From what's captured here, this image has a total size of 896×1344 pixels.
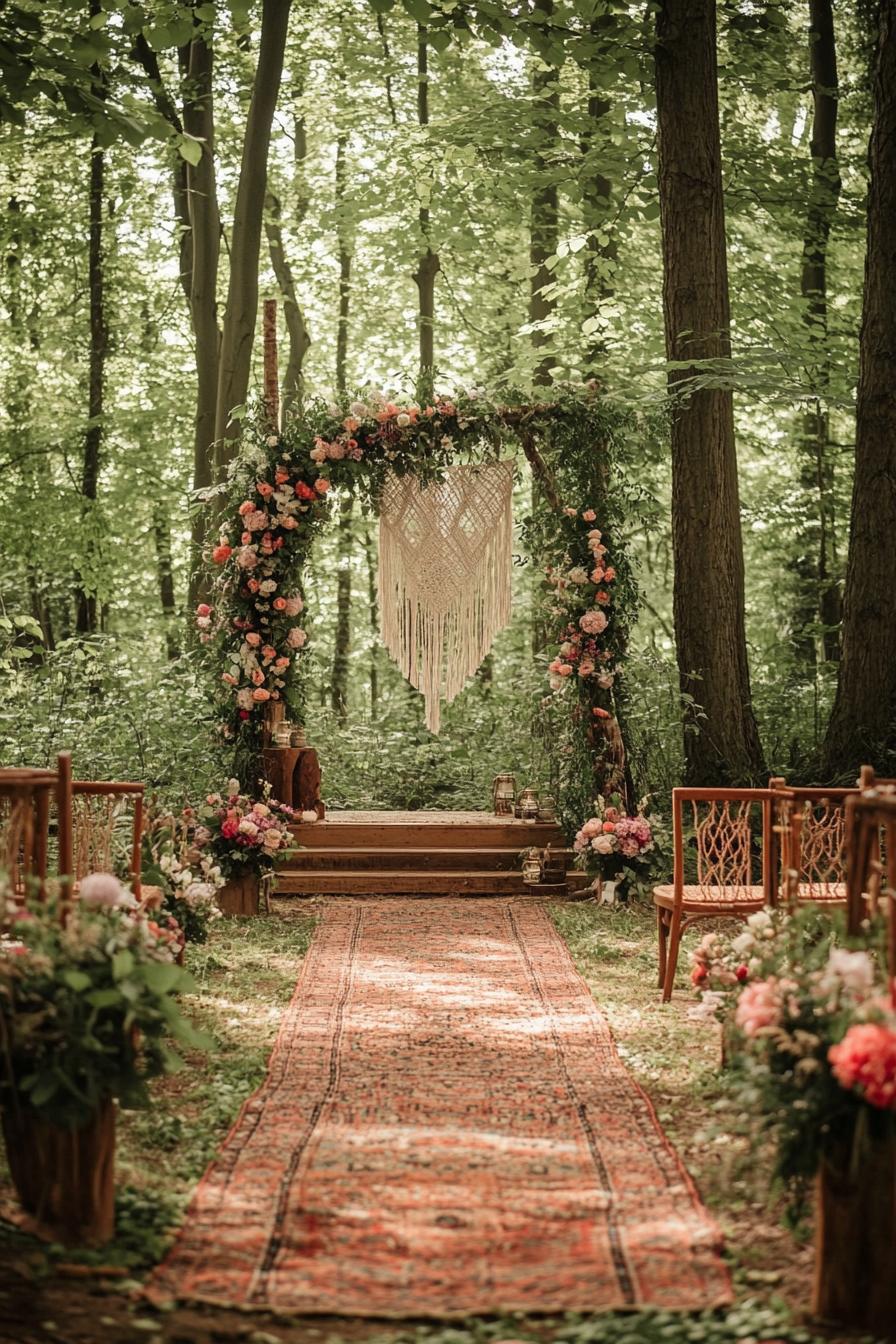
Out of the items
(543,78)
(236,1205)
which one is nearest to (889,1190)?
(236,1205)

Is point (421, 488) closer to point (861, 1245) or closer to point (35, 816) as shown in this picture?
point (35, 816)

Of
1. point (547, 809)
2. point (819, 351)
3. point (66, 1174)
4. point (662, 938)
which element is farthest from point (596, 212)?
point (66, 1174)

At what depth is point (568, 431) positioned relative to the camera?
843 centimetres

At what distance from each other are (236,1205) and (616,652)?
18.3 ft

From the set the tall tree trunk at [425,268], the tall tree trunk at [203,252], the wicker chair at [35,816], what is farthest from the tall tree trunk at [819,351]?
the wicker chair at [35,816]

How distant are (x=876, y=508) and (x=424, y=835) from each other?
3.36m

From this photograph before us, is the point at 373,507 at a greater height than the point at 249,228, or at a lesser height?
lesser

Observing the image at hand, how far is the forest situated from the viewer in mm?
8344

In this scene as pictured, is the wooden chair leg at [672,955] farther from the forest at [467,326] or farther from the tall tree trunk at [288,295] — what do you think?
the tall tree trunk at [288,295]

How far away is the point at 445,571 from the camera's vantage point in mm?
8891

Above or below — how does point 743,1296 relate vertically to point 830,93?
below

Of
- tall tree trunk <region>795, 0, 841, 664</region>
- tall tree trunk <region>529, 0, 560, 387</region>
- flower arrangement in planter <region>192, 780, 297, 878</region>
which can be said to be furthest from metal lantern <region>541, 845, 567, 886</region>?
tall tree trunk <region>529, 0, 560, 387</region>

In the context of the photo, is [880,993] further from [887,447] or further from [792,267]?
[792,267]

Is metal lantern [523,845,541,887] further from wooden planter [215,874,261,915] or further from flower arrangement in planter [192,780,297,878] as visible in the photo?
wooden planter [215,874,261,915]
